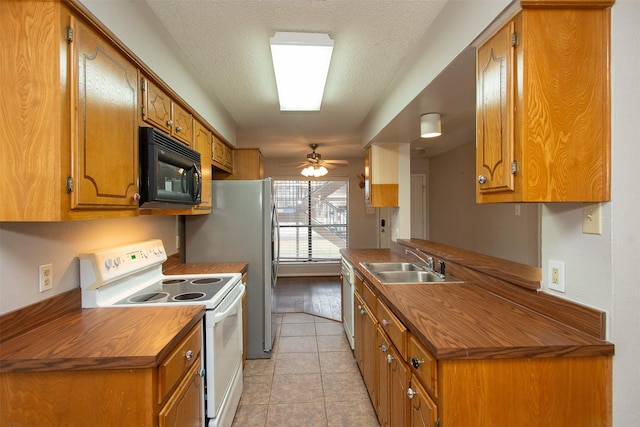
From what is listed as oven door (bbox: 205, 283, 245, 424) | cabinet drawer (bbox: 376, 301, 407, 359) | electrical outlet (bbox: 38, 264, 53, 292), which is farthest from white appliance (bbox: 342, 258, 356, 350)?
electrical outlet (bbox: 38, 264, 53, 292)

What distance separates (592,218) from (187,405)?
1.79 m

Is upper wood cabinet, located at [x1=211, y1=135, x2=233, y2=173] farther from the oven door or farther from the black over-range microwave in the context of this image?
the oven door

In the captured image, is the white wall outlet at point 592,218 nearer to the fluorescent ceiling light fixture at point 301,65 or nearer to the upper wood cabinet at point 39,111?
the fluorescent ceiling light fixture at point 301,65

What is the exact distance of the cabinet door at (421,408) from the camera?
1083 millimetres

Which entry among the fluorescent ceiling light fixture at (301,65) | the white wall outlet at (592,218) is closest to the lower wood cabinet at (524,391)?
the white wall outlet at (592,218)

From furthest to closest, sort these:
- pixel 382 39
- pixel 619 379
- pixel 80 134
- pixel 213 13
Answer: pixel 382 39, pixel 213 13, pixel 80 134, pixel 619 379

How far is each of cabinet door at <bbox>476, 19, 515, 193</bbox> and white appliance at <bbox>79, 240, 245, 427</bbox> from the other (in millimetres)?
1511

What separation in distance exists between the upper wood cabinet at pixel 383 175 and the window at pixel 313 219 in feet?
9.44

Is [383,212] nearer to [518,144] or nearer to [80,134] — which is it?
[518,144]

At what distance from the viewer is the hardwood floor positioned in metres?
4.20

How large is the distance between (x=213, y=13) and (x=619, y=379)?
2.30 meters

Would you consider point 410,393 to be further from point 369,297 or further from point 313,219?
point 313,219

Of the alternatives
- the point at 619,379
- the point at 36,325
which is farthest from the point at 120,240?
the point at 619,379

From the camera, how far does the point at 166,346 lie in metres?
1.17
